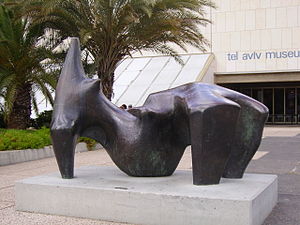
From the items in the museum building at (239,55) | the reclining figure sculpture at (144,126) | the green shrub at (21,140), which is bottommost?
the green shrub at (21,140)

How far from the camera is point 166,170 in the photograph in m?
5.92

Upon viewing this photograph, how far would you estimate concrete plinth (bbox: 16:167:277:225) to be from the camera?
4.41m

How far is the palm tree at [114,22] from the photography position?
13.9 m

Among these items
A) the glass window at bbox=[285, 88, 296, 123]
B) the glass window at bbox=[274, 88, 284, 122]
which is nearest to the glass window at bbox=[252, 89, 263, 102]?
the glass window at bbox=[274, 88, 284, 122]

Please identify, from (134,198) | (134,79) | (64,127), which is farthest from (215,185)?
(134,79)

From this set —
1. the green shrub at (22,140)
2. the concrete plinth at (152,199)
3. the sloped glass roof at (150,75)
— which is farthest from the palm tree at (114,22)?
the concrete plinth at (152,199)

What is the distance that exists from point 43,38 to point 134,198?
11479mm

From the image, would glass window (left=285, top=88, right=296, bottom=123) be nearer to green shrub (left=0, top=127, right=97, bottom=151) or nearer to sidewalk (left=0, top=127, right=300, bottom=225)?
sidewalk (left=0, top=127, right=300, bottom=225)

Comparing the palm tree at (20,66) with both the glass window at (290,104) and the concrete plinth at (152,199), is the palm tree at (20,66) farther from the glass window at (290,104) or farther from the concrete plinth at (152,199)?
the glass window at (290,104)

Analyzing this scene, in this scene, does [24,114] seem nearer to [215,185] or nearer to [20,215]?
[20,215]

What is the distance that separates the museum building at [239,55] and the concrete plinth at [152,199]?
19.2 m

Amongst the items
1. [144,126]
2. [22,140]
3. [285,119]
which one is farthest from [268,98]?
[144,126]

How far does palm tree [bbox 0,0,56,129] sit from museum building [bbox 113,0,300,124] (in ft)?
34.5

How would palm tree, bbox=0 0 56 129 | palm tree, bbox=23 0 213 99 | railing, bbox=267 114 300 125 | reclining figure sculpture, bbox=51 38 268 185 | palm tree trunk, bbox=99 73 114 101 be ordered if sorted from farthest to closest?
railing, bbox=267 114 300 125 < palm tree trunk, bbox=99 73 114 101 < palm tree, bbox=23 0 213 99 < palm tree, bbox=0 0 56 129 < reclining figure sculpture, bbox=51 38 268 185
